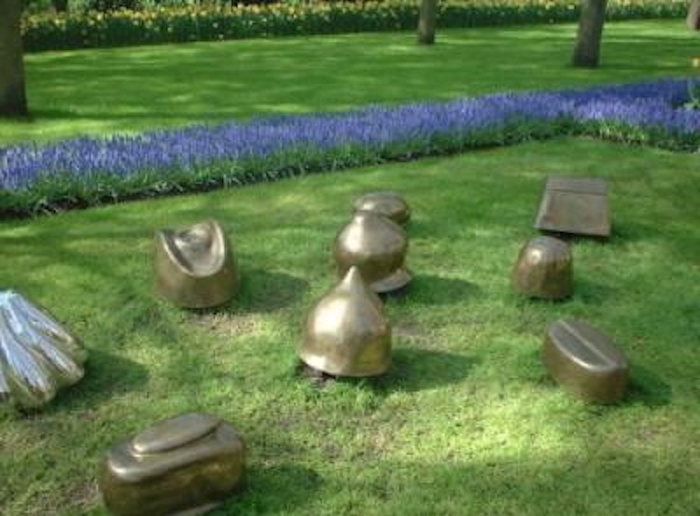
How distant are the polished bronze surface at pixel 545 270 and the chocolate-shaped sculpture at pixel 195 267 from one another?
1.78 meters

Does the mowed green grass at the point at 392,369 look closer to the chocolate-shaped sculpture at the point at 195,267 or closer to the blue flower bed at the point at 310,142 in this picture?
the chocolate-shaped sculpture at the point at 195,267

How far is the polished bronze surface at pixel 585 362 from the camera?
4.03m

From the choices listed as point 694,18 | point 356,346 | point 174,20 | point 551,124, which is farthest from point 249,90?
point 694,18

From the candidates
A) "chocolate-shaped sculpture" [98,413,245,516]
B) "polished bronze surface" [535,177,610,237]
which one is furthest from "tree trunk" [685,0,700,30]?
"chocolate-shaped sculpture" [98,413,245,516]

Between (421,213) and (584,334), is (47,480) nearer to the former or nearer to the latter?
(584,334)

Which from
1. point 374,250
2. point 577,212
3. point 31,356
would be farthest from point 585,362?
point 31,356

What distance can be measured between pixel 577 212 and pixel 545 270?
1.17 metres

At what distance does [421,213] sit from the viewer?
659cm

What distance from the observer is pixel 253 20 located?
17.8 m

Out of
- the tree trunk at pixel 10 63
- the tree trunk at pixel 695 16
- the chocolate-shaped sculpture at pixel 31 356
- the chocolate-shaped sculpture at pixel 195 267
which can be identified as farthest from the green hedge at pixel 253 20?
the chocolate-shaped sculpture at pixel 31 356

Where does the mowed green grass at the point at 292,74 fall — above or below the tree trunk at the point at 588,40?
below

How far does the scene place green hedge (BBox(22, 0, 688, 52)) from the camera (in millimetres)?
15922

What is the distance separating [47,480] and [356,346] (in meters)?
1.49

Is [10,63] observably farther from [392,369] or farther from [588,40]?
[588,40]
